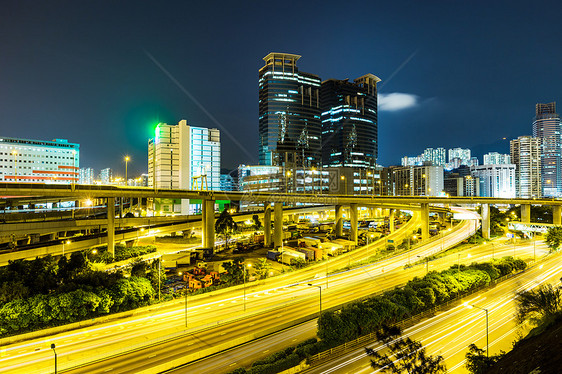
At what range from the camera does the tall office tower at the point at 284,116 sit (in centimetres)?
16950

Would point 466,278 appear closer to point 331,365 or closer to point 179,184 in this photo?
point 331,365

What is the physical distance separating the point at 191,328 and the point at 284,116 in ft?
501

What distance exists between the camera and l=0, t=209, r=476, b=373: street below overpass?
22.4m

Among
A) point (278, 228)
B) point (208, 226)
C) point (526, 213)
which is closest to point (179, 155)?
point (208, 226)

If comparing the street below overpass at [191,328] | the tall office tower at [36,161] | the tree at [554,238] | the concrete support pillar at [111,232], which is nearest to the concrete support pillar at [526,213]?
the tree at [554,238]

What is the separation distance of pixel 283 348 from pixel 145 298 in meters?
17.1

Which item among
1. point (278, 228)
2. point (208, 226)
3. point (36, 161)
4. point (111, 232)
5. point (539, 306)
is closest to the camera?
point (539, 306)

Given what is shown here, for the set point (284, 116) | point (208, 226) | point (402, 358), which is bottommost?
point (402, 358)

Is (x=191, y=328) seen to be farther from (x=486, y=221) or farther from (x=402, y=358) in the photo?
(x=486, y=221)

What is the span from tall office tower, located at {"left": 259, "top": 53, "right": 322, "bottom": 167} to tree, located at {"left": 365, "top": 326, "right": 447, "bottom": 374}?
14556 cm

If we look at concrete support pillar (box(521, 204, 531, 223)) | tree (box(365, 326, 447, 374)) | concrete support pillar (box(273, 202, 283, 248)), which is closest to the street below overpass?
tree (box(365, 326, 447, 374))

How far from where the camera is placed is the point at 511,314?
1241 inches

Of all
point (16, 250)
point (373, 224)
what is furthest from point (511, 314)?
point (373, 224)

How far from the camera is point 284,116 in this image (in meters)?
171
